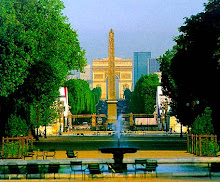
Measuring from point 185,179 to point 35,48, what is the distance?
60.2 ft

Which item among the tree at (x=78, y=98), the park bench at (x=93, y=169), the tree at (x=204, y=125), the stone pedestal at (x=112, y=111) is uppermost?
the tree at (x=78, y=98)

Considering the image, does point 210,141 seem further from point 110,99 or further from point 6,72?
point 110,99

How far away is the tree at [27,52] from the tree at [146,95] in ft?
290

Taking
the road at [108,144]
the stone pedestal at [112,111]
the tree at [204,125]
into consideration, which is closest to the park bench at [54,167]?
the tree at [204,125]

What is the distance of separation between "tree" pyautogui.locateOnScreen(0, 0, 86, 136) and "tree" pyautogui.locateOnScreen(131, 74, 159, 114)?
8848 centimetres

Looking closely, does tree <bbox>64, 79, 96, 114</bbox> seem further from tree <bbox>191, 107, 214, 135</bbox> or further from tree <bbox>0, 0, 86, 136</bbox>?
tree <bbox>191, 107, 214, 135</bbox>

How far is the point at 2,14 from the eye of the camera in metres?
41.2

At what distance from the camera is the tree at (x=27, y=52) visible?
4119 cm

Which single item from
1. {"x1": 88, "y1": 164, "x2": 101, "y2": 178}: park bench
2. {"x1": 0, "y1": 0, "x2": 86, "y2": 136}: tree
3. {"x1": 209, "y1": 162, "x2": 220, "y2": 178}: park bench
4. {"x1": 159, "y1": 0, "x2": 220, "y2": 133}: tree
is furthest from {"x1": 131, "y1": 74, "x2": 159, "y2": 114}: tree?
{"x1": 88, "y1": 164, "x2": 101, "y2": 178}: park bench

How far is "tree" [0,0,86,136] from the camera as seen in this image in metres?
41.2

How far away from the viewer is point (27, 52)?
42.3 metres

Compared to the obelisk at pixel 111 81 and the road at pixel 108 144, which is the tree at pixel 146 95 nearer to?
the obelisk at pixel 111 81

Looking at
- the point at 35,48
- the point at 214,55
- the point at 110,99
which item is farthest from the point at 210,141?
the point at 110,99

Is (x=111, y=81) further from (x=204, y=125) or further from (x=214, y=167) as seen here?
(x=214, y=167)
